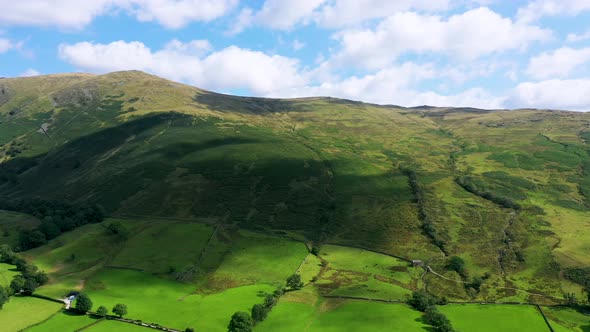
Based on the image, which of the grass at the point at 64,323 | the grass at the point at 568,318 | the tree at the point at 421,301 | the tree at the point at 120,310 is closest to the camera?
the grass at the point at 64,323

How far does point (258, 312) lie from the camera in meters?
104

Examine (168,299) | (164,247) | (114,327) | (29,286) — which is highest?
(164,247)

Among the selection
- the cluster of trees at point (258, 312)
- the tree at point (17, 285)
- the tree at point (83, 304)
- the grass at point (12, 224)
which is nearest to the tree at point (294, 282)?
the cluster of trees at point (258, 312)

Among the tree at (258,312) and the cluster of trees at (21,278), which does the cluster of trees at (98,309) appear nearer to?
the cluster of trees at (21,278)

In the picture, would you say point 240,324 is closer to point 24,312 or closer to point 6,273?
point 24,312

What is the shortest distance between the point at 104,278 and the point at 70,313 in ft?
81.3

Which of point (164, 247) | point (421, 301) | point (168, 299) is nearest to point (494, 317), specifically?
point (421, 301)

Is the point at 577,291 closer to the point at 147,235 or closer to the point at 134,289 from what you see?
the point at 134,289

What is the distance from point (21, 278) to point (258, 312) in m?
75.6

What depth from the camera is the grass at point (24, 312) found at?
9771 centimetres

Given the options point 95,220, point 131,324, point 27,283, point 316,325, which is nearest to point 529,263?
point 316,325

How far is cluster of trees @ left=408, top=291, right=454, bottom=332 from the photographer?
96.7 m

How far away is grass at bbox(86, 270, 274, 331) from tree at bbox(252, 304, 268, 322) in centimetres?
500

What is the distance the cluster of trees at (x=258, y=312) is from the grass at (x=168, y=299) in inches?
171
